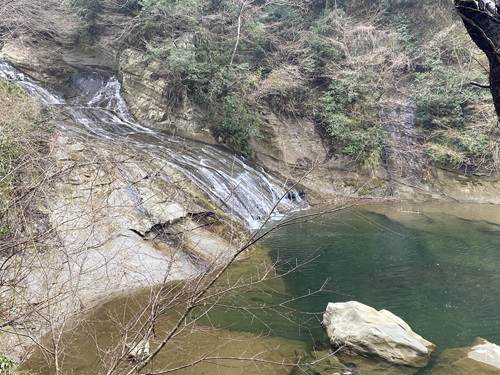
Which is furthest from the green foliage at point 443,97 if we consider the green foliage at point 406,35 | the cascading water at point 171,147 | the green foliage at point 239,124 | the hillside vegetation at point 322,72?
the green foliage at point 239,124

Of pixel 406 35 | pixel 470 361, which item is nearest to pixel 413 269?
pixel 470 361

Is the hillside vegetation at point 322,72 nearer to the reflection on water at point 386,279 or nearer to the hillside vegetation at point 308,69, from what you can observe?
the hillside vegetation at point 308,69

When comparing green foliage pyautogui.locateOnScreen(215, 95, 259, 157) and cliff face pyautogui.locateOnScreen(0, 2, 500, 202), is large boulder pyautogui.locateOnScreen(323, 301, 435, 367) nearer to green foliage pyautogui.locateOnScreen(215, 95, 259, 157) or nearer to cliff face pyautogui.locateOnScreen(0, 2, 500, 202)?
cliff face pyautogui.locateOnScreen(0, 2, 500, 202)

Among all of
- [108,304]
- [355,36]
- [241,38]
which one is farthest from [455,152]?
[108,304]

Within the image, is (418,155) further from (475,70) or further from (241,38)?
(241,38)

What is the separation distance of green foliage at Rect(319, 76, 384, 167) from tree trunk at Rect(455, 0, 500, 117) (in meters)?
13.4

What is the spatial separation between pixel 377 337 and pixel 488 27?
4144 mm

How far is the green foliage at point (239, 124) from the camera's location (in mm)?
14695

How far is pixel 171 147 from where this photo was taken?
41.8 feet

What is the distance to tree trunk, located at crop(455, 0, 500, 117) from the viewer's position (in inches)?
75.2

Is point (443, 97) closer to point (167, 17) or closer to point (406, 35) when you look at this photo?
point (406, 35)

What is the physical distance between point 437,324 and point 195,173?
24.4ft

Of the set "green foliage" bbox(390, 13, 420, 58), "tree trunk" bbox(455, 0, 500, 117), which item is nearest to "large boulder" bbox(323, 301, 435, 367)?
"tree trunk" bbox(455, 0, 500, 117)

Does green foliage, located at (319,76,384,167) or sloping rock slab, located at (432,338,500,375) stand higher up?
green foliage, located at (319,76,384,167)
